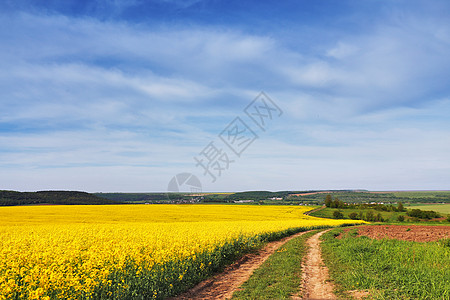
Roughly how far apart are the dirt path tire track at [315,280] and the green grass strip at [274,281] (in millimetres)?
238

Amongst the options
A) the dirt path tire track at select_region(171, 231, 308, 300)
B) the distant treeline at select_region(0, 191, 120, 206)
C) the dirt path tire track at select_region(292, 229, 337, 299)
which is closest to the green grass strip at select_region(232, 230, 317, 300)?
the dirt path tire track at select_region(292, 229, 337, 299)

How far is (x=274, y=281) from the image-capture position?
930 centimetres

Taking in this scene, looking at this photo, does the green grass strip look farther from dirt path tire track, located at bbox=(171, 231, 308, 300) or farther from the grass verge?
the grass verge

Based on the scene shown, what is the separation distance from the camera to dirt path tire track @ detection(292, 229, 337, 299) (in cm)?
783

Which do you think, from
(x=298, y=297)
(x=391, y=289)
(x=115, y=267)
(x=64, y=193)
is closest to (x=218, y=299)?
(x=298, y=297)

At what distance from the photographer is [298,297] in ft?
25.0

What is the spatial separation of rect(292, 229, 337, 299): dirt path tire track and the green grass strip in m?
0.24

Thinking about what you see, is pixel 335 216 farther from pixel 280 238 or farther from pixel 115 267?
pixel 115 267

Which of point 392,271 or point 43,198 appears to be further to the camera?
point 43,198

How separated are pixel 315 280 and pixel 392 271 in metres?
2.42

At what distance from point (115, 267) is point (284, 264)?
710 centimetres

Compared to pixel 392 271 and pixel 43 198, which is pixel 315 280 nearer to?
pixel 392 271

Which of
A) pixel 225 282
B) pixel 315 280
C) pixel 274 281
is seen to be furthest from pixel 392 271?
pixel 225 282

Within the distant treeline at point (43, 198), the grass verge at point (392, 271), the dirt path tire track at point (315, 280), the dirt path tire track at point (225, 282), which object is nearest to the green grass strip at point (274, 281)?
the dirt path tire track at point (315, 280)
